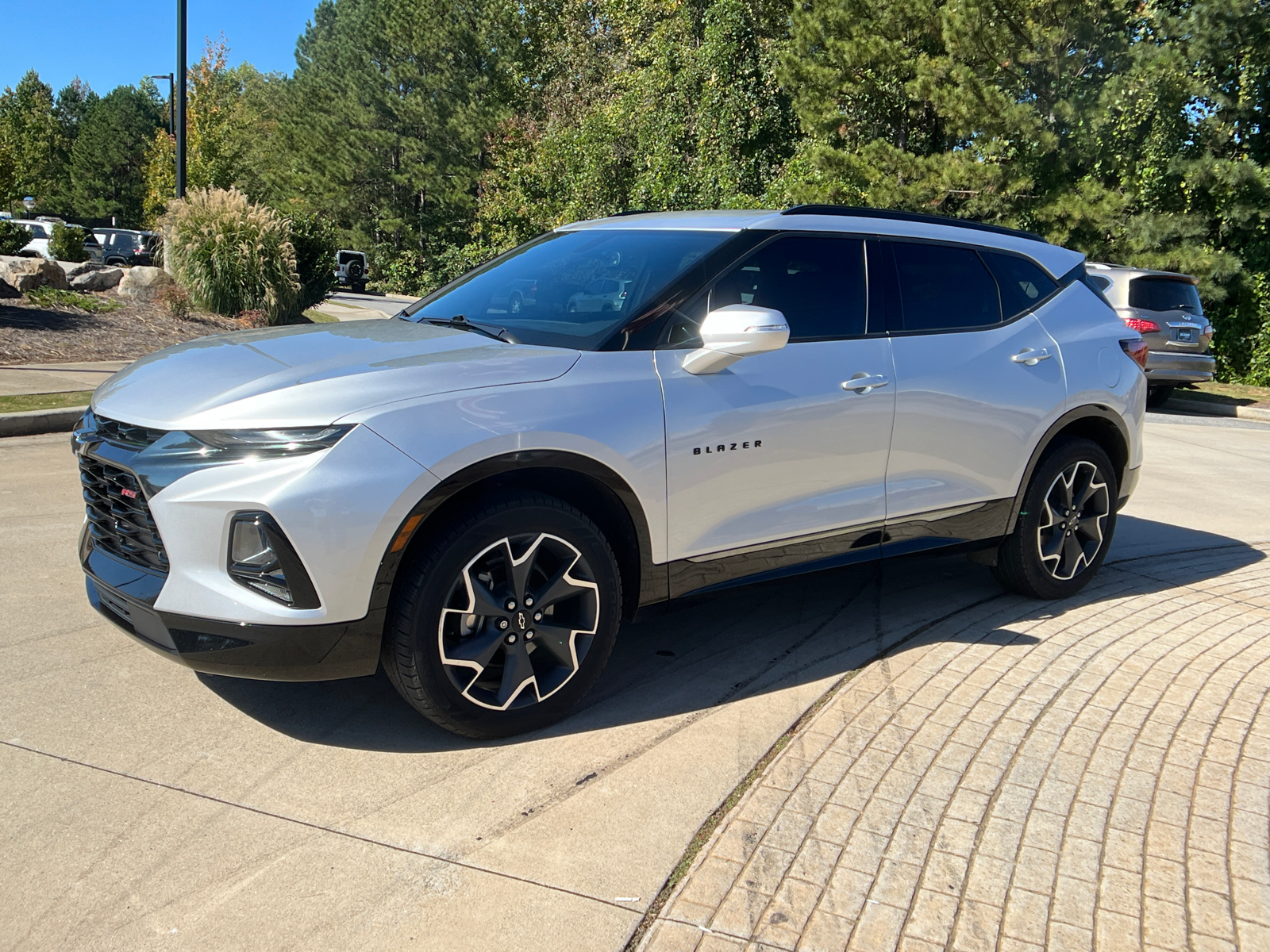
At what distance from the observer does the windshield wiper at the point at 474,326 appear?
3934 millimetres

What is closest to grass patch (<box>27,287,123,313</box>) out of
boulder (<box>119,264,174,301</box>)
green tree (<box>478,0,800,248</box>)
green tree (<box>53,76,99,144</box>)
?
boulder (<box>119,264,174,301</box>)

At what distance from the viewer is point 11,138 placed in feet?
197

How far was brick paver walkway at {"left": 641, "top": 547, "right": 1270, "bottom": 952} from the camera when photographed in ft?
8.70

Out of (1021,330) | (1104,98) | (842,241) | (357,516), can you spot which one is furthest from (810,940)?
(1104,98)

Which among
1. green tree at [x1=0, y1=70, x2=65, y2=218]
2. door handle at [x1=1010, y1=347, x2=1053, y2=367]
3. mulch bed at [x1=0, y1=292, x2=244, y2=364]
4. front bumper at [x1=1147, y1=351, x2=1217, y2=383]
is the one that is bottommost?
mulch bed at [x1=0, y1=292, x2=244, y2=364]

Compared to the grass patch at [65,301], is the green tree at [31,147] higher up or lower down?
higher up

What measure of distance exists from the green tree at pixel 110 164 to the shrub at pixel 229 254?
7399 centimetres

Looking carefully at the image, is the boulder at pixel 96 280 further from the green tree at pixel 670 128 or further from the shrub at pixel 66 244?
the green tree at pixel 670 128

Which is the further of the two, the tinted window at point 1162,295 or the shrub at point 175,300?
the shrub at point 175,300

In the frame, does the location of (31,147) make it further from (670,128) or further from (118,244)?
(670,128)

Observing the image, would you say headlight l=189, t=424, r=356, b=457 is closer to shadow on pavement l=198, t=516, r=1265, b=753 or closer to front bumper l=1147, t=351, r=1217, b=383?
shadow on pavement l=198, t=516, r=1265, b=753

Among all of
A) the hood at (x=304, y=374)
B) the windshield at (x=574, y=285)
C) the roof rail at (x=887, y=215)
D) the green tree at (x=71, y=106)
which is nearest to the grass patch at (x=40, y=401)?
the windshield at (x=574, y=285)

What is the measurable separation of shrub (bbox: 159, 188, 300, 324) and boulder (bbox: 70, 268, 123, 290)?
266 centimetres

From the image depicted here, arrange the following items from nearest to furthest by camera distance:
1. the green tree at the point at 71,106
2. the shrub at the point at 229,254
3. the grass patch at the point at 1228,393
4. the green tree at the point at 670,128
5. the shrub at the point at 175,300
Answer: the shrub at the point at 175,300, the shrub at the point at 229,254, the grass patch at the point at 1228,393, the green tree at the point at 670,128, the green tree at the point at 71,106
